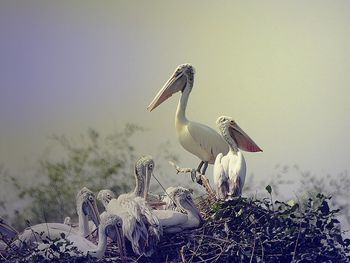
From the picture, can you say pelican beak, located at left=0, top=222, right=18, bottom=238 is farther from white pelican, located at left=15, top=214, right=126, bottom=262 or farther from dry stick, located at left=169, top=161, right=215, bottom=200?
dry stick, located at left=169, top=161, right=215, bottom=200

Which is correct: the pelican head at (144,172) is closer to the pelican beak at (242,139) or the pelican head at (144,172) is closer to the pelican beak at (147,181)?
the pelican beak at (147,181)

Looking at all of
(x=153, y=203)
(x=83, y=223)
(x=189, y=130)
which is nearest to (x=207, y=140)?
(x=189, y=130)

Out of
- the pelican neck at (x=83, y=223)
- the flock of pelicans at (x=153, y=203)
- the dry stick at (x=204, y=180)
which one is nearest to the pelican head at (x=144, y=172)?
the flock of pelicans at (x=153, y=203)

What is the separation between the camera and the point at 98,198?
3967mm

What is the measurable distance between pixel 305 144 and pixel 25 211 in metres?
1.04

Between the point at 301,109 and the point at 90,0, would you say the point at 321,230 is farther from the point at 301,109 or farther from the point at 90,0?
the point at 90,0

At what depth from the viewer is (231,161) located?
381 cm

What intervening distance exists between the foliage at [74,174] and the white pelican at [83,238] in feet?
1.06

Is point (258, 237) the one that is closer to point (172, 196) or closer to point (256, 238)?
point (256, 238)

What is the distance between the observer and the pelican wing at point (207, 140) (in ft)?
12.7

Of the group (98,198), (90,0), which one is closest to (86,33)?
(90,0)

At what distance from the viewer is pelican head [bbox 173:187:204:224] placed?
3783mm

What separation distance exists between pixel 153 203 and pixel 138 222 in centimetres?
21

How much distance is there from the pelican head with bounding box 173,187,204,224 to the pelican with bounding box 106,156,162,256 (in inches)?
4.4
